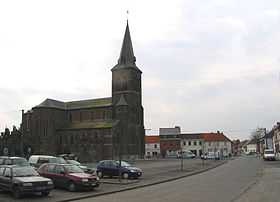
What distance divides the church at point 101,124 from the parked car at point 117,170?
2397 inches

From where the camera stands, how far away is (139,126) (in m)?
106

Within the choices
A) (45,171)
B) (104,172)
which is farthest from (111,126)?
(45,171)

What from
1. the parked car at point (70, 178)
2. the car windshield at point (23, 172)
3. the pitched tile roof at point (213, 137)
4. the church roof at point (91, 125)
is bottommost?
the parked car at point (70, 178)

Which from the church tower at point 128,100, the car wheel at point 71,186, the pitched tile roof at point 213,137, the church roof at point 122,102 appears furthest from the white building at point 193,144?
the car wheel at point 71,186

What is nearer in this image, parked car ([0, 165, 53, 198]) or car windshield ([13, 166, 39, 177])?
parked car ([0, 165, 53, 198])

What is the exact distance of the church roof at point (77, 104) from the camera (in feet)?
378

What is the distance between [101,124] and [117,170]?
75.0m

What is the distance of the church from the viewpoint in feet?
333

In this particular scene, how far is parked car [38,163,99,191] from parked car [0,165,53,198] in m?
2.59

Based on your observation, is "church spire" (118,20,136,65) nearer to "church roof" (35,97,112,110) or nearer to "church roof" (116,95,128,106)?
"church roof" (116,95,128,106)

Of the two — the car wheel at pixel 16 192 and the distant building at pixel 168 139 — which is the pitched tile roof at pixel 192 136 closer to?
the distant building at pixel 168 139

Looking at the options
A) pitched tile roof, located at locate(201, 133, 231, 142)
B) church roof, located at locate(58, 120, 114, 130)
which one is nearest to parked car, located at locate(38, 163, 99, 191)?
church roof, located at locate(58, 120, 114, 130)

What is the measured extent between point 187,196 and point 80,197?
199 inches

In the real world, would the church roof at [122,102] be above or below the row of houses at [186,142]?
above
